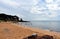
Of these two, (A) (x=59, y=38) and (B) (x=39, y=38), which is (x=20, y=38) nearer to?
(B) (x=39, y=38)

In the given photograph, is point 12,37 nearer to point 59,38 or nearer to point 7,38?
point 7,38

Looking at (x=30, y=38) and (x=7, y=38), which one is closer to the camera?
(x=30, y=38)

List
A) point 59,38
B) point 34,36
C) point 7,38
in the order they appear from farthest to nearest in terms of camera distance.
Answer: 1. point 59,38
2. point 7,38
3. point 34,36

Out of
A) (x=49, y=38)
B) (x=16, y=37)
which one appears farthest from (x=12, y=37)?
(x=49, y=38)

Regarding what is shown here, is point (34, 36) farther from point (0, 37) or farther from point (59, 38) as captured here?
point (59, 38)

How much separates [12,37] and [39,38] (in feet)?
14.5

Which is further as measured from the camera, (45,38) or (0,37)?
(0,37)

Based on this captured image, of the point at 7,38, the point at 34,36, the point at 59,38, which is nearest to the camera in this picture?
the point at 34,36

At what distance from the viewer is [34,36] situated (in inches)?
608

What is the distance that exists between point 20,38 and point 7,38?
1.46 meters

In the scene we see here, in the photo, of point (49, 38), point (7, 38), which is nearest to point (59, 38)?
point (49, 38)

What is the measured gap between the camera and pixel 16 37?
19094 millimetres

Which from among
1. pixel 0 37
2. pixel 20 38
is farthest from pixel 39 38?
pixel 0 37

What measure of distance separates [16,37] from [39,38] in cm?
432
